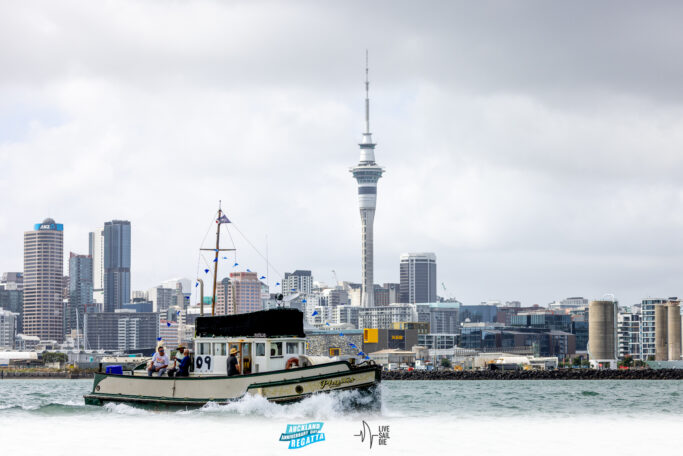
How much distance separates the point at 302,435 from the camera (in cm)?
A: 4250

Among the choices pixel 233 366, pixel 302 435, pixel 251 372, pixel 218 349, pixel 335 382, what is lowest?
pixel 302 435

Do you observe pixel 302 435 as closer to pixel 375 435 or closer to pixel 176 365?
pixel 375 435

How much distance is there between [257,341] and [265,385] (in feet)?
11.1

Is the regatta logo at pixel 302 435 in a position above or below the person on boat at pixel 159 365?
below

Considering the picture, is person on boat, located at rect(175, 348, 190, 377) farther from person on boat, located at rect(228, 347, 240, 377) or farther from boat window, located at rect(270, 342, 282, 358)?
boat window, located at rect(270, 342, 282, 358)

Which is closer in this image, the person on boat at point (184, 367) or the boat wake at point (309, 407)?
the boat wake at point (309, 407)

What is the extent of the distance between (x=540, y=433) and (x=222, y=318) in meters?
17.5

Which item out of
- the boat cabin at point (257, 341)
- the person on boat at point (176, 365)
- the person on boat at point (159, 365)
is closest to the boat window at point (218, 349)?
the boat cabin at point (257, 341)

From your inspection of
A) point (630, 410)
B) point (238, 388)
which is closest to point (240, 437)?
point (238, 388)

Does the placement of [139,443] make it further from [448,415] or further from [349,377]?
[448,415]

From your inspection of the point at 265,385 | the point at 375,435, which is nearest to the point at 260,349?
the point at 265,385

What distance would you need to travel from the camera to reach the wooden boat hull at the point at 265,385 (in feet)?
169

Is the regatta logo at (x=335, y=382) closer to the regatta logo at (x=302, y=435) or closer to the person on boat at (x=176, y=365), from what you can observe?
the regatta logo at (x=302, y=435)

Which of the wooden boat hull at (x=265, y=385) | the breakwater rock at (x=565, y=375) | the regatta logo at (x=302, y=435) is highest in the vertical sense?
the wooden boat hull at (x=265, y=385)
